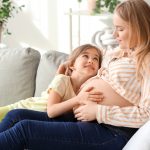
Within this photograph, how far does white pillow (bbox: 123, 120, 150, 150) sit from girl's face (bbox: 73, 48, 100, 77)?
53 cm

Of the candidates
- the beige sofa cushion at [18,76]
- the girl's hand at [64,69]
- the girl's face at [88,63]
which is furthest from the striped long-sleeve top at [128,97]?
the beige sofa cushion at [18,76]

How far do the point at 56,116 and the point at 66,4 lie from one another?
2238 millimetres

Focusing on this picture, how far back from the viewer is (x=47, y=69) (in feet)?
6.90

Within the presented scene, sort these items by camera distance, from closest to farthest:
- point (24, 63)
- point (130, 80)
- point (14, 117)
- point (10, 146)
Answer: point (10, 146) → point (130, 80) → point (14, 117) → point (24, 63)

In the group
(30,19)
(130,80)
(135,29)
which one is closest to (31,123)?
(130,80)

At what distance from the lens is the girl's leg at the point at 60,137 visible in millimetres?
1371

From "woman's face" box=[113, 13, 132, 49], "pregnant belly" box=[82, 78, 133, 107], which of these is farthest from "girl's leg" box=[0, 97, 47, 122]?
"woman's face" box=[113, 13, 132, 49]

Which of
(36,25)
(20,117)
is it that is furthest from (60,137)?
(36,25)

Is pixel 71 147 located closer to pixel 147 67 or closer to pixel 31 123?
pixel 31 123

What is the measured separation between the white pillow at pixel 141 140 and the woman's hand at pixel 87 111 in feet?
0.68

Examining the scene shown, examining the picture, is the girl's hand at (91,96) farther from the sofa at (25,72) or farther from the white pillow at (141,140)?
the sofa at (25,72)

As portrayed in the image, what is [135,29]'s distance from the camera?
1.49 m

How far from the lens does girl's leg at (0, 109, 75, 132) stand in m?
1.59

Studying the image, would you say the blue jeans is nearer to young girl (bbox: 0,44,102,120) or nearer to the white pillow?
the white pillow
